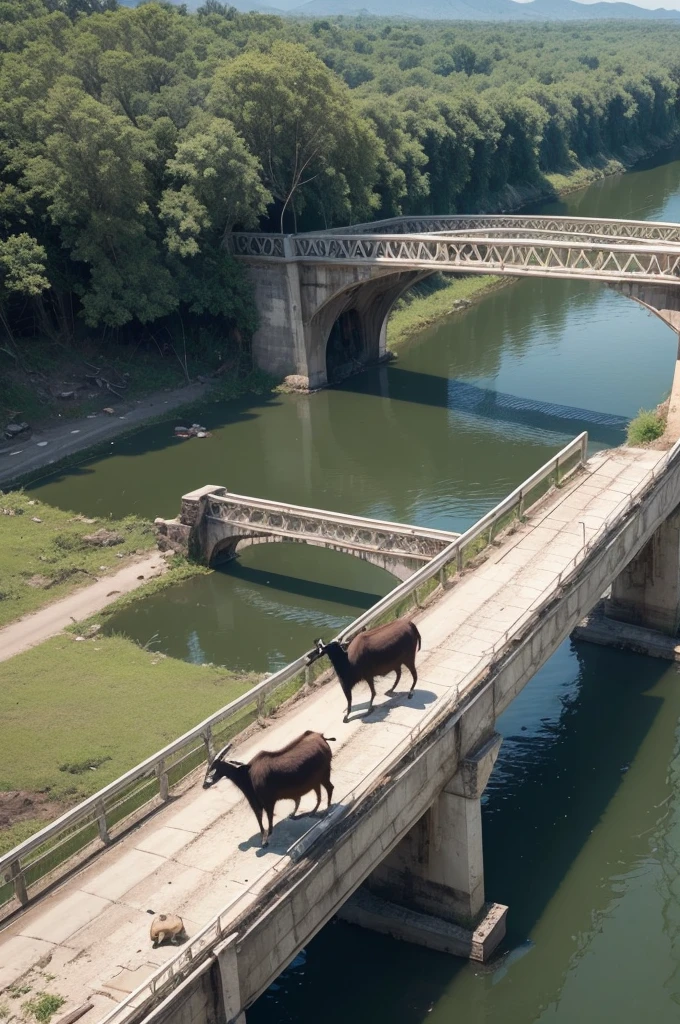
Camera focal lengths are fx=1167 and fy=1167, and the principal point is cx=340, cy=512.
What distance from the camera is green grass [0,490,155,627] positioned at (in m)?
39.8

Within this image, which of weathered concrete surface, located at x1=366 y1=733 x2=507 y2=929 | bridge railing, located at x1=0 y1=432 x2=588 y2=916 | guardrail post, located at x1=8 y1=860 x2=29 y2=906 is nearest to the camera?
guardrail post, located at x1=8 y1=860 x2=29 y2=906

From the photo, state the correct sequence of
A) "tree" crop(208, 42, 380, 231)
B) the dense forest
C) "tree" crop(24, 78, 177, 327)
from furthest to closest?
1. "tree" crop(208, 42, 380, 231)
2. the dense forest
3. "tree" crop(24, 78, 177, 327)

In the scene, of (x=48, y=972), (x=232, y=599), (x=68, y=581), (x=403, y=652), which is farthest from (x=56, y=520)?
(x=48, y=972)

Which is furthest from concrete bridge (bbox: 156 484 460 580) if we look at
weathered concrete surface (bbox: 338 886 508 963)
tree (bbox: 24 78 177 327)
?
tree (bbox: 24 78 177 327)

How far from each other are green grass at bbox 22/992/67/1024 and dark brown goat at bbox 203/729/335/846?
4090 millimetres

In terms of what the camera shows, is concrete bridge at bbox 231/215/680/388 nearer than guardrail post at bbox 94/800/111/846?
No

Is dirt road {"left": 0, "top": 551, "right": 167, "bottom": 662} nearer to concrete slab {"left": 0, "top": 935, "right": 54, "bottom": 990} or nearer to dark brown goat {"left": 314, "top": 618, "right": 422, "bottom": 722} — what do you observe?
dark brown goat {"left": 314, "top": 618, "right": 422, "bottom": 722}

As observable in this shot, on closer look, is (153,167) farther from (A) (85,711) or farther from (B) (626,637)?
(B) (626,637)

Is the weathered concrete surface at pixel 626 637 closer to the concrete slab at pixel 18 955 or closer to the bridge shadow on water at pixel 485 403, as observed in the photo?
the bridge shadow on water at pixel 485 403

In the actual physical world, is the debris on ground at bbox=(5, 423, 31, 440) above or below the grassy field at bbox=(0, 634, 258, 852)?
above

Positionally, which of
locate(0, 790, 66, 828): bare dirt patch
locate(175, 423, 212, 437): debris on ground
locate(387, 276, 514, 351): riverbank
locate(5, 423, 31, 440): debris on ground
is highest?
locate(387, 276, 514, 351): riverbank

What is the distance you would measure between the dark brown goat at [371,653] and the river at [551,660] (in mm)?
6053

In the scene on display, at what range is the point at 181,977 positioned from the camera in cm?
1659

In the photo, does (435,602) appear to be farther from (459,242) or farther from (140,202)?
(140,202)
